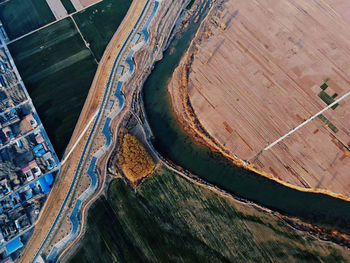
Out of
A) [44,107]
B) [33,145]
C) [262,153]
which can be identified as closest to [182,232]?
[262,153]

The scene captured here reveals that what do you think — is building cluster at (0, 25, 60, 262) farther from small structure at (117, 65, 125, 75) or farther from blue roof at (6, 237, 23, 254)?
small structure at (117, 65, 125, 75)

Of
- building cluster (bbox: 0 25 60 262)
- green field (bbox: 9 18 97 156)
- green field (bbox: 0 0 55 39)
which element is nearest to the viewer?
building cluster (bbox: 0 25 60 262)

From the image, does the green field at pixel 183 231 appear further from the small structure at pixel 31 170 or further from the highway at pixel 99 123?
the small structure at pixel 31 170

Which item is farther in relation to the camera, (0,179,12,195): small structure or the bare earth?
(0,179,12,195): small structure

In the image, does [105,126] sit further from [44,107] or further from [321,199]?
[321,199]

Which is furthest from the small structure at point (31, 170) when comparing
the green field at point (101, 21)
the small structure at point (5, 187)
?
the green field at point (101, 21)

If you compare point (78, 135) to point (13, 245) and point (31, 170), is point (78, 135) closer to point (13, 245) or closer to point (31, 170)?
point (31, 170)

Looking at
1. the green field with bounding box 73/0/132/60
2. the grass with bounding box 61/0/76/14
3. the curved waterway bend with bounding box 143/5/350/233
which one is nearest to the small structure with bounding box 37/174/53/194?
the curved waterway bend with bounding box 143/5/350/233
